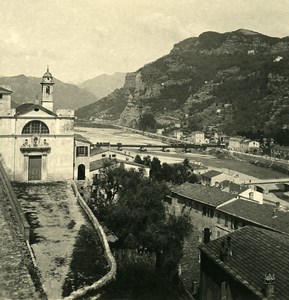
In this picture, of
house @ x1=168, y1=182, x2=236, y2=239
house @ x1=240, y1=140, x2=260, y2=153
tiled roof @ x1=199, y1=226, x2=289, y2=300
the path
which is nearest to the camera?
the path

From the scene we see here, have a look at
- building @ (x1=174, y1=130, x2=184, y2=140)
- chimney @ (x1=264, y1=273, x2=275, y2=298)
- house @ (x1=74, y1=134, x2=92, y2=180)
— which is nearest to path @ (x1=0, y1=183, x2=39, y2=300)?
chimney @ (x1=264, y1=273, x2=275, y2=298)

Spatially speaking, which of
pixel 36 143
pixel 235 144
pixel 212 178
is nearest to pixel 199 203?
pixel 36 143

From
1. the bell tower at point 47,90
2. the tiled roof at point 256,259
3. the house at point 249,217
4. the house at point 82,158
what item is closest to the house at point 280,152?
the house at point 82,158

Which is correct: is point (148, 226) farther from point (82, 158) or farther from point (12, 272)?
point (82, 158)

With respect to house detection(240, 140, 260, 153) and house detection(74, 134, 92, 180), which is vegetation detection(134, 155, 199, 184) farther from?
house detection(240, 140, 260, 153)

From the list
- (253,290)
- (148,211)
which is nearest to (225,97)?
(148,211)

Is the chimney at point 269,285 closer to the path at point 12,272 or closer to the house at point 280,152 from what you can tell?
the path at point 12,272
